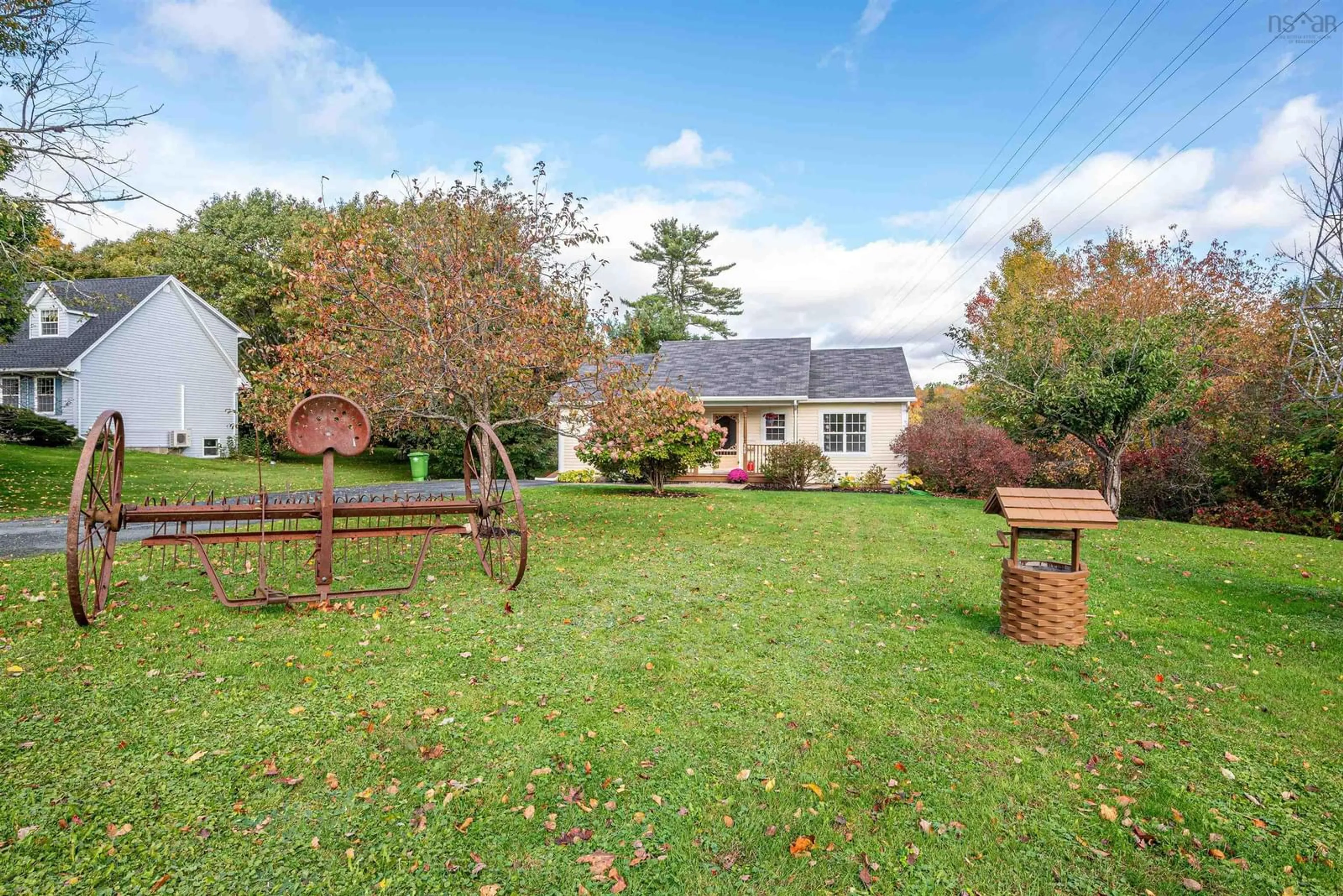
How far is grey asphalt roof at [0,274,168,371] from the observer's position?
21281 mm

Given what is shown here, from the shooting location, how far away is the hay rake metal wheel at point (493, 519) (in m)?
6.23

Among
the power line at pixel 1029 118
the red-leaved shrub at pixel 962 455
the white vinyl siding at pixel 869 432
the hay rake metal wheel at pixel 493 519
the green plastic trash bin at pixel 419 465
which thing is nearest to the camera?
the hay rake metal wheel at pixel 493 519

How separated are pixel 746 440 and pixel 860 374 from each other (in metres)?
4.62

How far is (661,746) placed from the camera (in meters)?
3.50

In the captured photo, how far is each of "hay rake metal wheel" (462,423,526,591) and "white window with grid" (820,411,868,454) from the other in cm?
1326

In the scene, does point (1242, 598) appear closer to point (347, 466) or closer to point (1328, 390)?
point (1328, 390)

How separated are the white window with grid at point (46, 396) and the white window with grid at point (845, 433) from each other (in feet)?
85.3

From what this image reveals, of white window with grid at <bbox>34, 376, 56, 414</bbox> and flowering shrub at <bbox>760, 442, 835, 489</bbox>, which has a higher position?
white window with grid at <bbox>34, 376, 56, 414</bbox>

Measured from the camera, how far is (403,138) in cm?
1264

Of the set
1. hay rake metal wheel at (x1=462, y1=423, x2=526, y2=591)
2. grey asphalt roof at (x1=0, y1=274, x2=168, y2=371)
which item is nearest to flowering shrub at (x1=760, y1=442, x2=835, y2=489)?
hay rake metal wheel at (x1=462, y1=423, x2=526, y2=591)

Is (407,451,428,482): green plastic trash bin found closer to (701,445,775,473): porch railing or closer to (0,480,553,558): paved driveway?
(0,480,553,558): paved driveway

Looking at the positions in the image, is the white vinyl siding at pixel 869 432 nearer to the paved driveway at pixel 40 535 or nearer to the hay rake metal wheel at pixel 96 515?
the paved driveway at pixel 40 535

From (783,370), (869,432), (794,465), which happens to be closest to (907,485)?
(869,432)

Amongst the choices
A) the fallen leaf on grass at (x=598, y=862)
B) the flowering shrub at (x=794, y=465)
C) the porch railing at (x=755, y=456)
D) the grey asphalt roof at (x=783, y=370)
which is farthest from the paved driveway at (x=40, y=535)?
the grey asphalt roof at (x=783, y=370)
